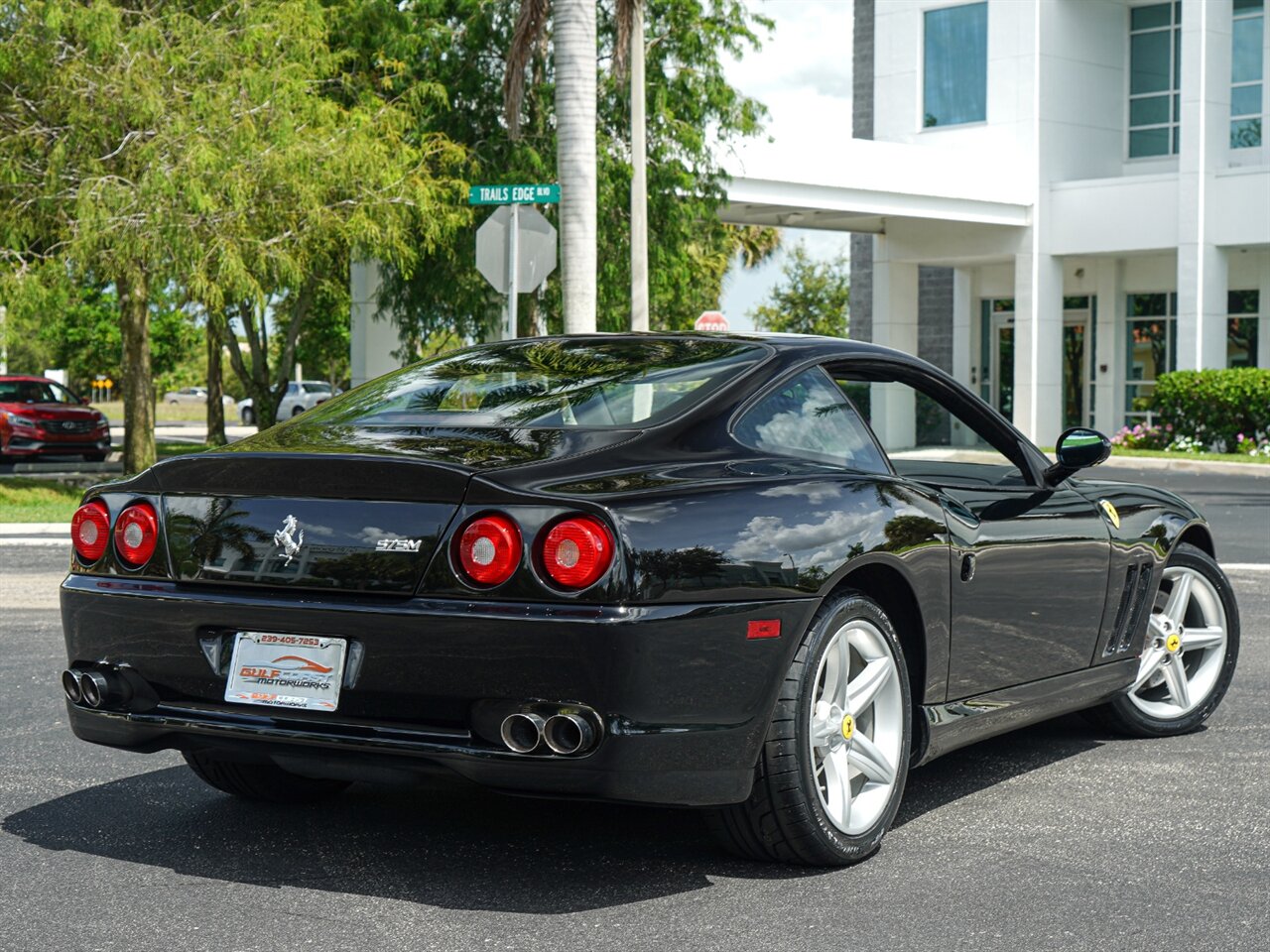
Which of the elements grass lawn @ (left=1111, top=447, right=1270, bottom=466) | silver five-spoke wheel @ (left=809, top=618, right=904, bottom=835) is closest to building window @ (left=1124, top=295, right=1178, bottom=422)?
grass lawn @ (left=1111, top=447, right=1270, bottom=466)

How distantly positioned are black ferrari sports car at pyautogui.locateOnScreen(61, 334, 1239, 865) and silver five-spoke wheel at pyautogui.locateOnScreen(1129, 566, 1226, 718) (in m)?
1.07

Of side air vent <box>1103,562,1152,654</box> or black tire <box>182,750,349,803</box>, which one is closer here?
black tire <box>182,750,349,803</box>

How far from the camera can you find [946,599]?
5273mm

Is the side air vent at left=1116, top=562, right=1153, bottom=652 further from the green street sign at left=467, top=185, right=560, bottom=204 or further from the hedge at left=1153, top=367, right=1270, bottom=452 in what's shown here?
the hedge at left=1153, top=367, right=1270, bottom=452

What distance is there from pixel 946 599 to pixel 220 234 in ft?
57.7

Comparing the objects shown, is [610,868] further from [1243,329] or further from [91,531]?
[1243,329]

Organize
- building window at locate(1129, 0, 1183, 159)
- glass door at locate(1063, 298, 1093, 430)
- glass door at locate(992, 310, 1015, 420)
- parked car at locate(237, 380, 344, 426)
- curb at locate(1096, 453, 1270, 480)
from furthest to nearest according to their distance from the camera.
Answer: parked car at locate(237, 380, 344, 426), glass door at locate(992, 310, 1015, 420), glass door at locate(1063, 298, 1093, 430), building window at locate(1129, 0, 1183, 159), curb at locate(1096, 453, 1270, 480)

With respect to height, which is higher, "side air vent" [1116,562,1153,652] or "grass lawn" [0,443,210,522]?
"side air vent" [1116,562,1153,652]

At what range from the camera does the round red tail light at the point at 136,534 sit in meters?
4.85

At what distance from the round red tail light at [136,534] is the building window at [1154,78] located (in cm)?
3428

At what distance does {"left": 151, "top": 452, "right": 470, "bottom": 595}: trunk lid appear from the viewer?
4434 mm

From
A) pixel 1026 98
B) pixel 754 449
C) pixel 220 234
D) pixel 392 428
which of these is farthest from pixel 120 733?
pixel 1026 98

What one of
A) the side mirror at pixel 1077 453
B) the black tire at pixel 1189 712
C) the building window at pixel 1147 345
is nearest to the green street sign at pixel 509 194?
the black tire at pixel 1189 712

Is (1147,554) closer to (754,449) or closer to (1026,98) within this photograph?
(754,449)
